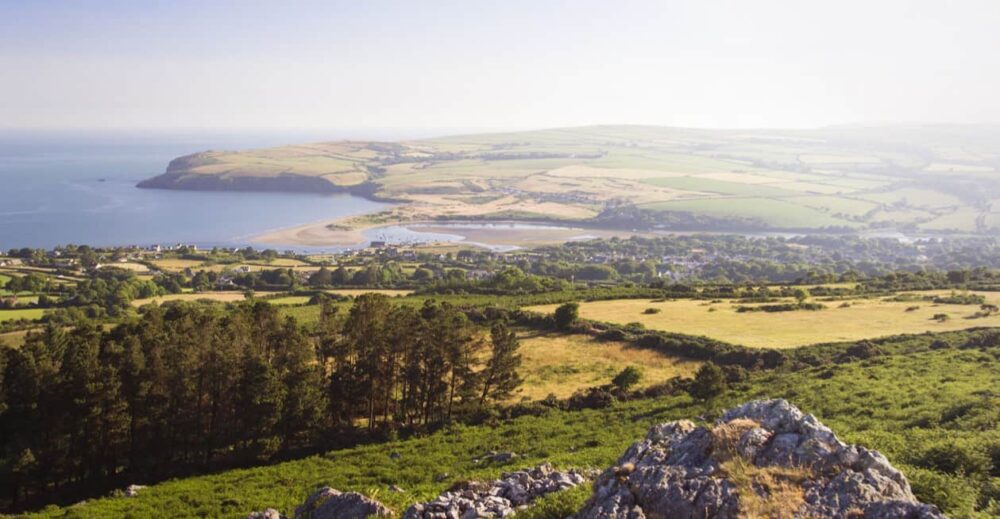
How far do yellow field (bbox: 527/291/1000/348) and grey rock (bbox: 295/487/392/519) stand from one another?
35.4 meters

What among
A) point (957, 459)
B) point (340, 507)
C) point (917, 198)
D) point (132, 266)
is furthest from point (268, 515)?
point (917, 198)

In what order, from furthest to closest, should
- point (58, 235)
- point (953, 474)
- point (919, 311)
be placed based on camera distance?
point (58, 235)
point (919, 311)
point (953, 474)

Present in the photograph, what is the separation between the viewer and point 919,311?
5028 cm

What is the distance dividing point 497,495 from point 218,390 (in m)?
20.0

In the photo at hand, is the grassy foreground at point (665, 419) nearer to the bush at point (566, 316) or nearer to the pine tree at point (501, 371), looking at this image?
the pine tree at point (501, 371)

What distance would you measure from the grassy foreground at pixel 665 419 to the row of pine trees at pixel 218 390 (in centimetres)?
330

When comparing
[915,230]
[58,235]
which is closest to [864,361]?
[915,230]

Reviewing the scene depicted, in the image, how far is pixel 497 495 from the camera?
1559 centimetres

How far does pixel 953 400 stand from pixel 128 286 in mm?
83041

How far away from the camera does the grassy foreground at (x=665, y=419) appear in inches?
557

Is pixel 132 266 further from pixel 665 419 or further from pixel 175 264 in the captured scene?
pixel 665 419

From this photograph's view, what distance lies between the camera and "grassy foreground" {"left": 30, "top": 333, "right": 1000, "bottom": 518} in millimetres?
14148

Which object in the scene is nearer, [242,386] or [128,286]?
[242,386]

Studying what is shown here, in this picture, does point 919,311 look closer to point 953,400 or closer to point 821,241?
point 953,400
